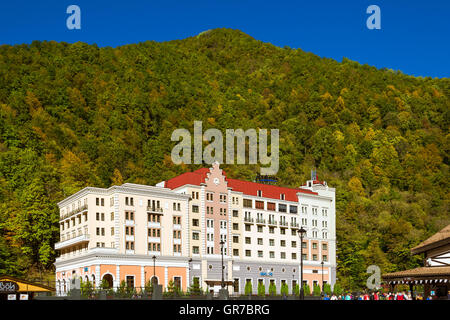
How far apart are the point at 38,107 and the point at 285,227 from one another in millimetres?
82498

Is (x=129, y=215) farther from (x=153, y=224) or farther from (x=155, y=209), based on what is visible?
(x=155, y=209)

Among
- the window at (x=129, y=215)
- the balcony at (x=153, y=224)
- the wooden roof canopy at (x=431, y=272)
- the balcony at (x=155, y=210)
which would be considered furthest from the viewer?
the balcony at (x=155, y=210)

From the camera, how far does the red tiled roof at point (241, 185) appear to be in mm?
110500

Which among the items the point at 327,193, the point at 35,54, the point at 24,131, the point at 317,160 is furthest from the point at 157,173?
the point at 35,54

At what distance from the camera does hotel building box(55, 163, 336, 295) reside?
9562 centimetres

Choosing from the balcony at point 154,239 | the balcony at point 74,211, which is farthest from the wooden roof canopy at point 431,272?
the balcony at point 74,211

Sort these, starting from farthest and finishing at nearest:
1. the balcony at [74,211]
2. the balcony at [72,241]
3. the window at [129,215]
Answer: the window at [129,215]
the balcony at [74,211]
the balcony at [72,241]

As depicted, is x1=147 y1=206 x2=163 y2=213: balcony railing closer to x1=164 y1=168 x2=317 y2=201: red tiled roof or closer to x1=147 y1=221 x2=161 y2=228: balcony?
x1=147 y1=221 x2=161 y2=228: balcony

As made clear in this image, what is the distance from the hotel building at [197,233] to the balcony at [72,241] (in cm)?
16

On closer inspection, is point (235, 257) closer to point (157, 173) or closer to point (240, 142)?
point (157, 173)

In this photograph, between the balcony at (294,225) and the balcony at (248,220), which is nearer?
the balcony at (248,220)

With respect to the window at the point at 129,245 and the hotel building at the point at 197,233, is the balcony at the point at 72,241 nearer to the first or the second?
the hotel building at the point at 197,233

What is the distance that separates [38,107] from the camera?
163875 mm

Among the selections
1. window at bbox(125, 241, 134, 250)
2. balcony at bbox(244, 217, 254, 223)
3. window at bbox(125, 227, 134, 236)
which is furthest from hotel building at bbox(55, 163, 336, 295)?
window at bbox(125, 241, 134, 250)
